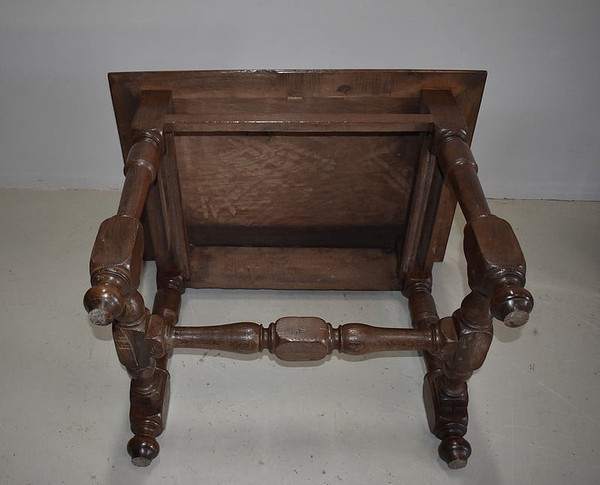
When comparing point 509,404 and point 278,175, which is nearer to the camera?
point 509,404

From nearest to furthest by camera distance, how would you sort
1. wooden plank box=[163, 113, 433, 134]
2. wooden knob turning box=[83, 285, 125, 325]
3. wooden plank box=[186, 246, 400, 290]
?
wooden knob turning box=[83, 285, 125, 325] < wooden plank box=[163, 113, 433, 134] < wooden plank box=[186, 246, 400, 290]

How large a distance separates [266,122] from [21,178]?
144 centimetres

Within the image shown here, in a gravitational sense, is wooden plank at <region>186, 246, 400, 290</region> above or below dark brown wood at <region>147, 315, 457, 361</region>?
below

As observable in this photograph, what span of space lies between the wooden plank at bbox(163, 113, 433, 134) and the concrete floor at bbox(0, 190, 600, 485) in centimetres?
69

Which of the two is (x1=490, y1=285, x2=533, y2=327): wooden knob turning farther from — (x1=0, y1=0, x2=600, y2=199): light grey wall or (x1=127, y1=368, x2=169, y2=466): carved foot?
(x1=0, y1=0, x2=600, y2=199): light grey wall

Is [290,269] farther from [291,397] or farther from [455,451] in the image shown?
[455,451]

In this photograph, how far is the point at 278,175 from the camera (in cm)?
196

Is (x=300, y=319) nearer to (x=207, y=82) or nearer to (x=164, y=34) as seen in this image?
(x=207, y=82)

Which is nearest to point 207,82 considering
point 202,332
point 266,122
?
point 266,122

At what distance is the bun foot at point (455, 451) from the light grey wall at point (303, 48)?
50.3 inches

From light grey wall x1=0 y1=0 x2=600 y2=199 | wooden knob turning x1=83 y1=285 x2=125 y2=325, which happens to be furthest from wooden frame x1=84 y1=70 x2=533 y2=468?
light grey wall x1=0 y1=0 x2=600 y2=199

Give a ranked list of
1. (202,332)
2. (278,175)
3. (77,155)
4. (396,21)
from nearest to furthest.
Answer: (202,332) < (278,175) < (396,21) < (77,155)

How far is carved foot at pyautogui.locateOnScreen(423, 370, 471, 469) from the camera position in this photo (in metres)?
1.65

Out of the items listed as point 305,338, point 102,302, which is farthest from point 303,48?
point 102,302
